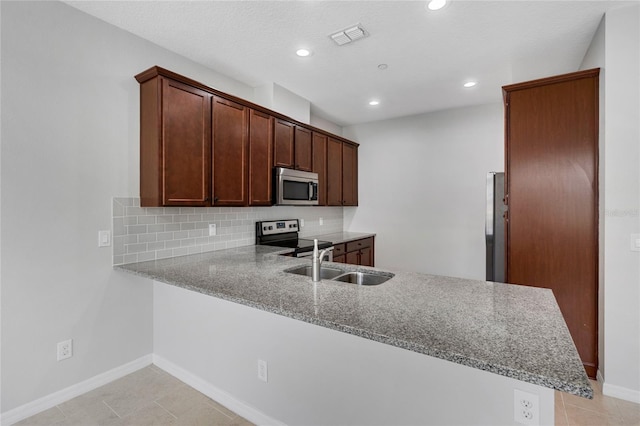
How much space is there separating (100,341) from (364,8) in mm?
3059

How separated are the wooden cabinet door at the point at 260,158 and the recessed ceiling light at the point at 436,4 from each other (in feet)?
5.84

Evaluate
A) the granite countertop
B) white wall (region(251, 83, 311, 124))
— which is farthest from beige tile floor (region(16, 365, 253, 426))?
white wall (region(251, 83, 311, 124))

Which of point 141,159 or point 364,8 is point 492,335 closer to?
point 364,8

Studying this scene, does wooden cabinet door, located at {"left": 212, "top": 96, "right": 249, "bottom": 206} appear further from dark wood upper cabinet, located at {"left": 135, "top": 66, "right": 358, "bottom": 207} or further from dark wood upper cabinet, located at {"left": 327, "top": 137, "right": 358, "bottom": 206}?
dark wood upper cabinet, located at {"left": 327, "top": 137, "right": 358, "bottom": 206}

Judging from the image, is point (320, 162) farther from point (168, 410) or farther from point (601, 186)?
point (168, 410)

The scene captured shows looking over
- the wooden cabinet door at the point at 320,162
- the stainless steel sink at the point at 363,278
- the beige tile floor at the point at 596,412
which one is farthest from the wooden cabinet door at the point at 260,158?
the beige tile floor at the point at 596,412

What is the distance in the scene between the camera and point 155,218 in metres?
2.61

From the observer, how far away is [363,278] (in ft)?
6.93

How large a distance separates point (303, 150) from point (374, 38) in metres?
1.63

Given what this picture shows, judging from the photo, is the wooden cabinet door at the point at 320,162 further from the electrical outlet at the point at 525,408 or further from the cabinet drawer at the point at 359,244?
the electrical outlet at the point at 525,408

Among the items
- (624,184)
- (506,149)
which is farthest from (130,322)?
(624,184)

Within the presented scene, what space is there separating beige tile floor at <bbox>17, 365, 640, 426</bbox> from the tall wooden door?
49 centimetres

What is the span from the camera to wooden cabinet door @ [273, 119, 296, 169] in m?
3.39

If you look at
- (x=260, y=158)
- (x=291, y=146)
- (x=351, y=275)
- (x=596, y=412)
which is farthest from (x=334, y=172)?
(x=596, y=412)
